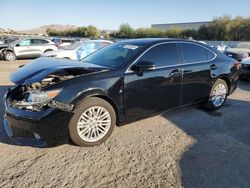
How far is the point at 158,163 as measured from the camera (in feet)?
11.0

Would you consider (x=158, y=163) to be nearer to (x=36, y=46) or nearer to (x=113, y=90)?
(x=113, y=90)

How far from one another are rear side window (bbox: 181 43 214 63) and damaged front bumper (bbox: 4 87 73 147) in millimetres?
2561

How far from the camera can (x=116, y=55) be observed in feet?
15.0

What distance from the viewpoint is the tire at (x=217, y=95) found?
18.1ft

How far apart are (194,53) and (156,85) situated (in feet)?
4.25

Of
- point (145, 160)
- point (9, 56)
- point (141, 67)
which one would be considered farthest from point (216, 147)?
point (9, 56)

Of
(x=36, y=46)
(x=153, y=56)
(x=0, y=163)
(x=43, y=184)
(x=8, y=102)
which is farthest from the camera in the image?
(x=36, y=46)

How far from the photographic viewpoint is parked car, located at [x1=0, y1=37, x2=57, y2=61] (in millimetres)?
16453

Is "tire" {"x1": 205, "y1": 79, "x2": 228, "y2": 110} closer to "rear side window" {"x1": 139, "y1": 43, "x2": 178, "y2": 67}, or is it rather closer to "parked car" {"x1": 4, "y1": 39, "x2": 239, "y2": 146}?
"parked car" {"x1": 4, "y1": 39, "x2": 239, "y2": 146}

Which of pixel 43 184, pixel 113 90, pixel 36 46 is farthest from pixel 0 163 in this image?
pixel 36 46

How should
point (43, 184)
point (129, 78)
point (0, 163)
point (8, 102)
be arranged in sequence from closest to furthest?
point (43, 184)
point (0, 163)
point (8, 102)
point (129, 78)

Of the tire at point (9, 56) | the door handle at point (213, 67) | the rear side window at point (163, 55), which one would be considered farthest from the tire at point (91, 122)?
the tire at point (9, 56)

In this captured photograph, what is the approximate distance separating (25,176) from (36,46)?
1528 centimetres

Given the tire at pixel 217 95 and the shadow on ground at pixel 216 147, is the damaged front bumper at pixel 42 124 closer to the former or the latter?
the shadow on ground at pixel 216 147
